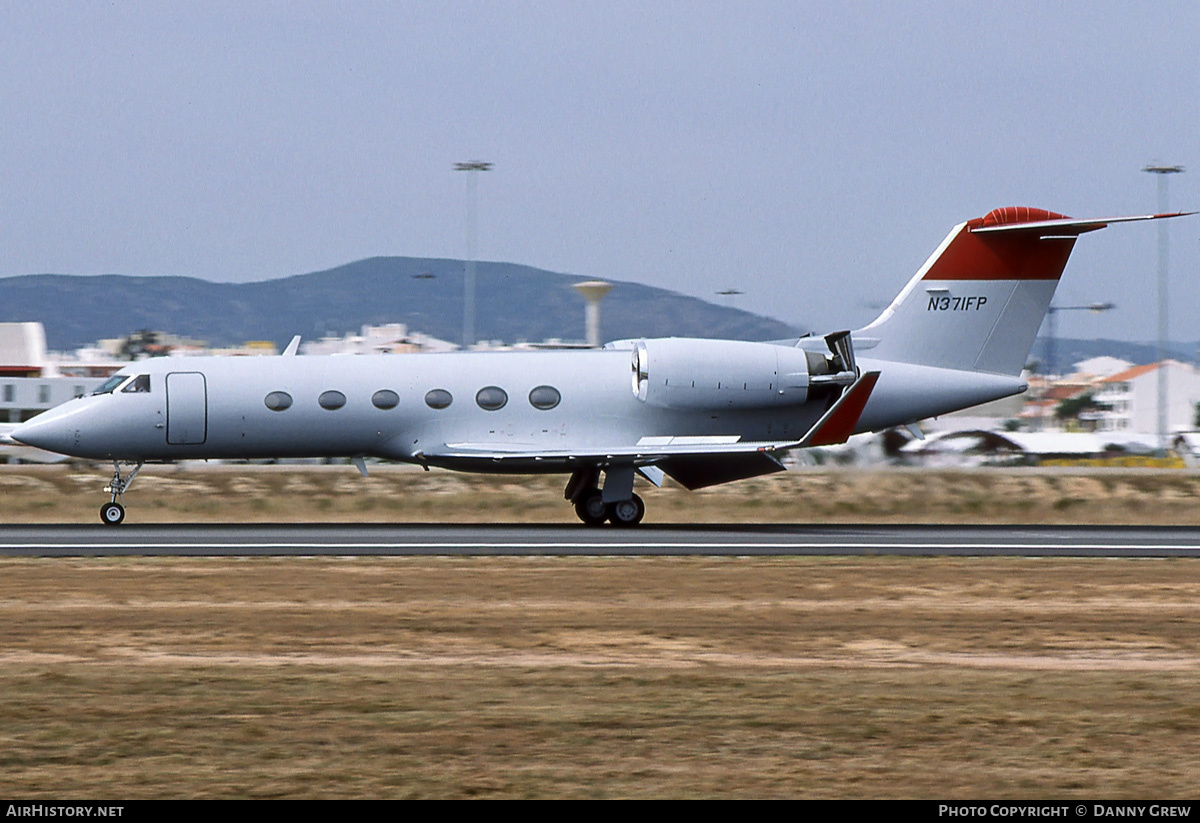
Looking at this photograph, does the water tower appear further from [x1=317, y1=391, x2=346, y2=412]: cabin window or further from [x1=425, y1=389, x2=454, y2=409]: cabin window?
[x1=317, y1=391, x2=346, y2=412]: cabin window

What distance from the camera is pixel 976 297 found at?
27594mm

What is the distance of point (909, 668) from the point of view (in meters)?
11.3

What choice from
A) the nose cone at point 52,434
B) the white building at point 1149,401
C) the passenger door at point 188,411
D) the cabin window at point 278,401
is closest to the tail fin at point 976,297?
the cabin window at point 278,401

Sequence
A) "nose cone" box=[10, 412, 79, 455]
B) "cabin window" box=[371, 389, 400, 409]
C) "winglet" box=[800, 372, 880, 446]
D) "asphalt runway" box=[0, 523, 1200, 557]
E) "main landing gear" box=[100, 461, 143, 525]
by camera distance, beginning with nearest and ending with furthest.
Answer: "asphalt runway" box=[0, 523, 1200, 557]
"winglet" box=[800, 372, 880, 446]
"main landing gear" box=[100, 461, 143, 525]
"nose cone" box=[10, 412, 79, 455]
"cabin window" box=[371, 389, 400, 409]

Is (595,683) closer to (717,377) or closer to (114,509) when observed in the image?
(717,377)

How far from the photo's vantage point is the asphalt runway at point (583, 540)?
20.2 meters

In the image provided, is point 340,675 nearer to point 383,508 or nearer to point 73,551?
point 73,551

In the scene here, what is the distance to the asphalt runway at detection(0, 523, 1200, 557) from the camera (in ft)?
66.2

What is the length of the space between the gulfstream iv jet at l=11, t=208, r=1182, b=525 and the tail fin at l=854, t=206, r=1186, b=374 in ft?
1.63

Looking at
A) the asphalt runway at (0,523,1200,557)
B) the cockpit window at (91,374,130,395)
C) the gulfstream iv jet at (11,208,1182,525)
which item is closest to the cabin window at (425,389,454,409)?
the gulfstream iv jet at (11,208,1182,525)

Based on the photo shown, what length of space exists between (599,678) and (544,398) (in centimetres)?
1557

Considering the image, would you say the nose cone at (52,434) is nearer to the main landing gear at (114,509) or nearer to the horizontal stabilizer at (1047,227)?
the main landing gear at (114,509)
